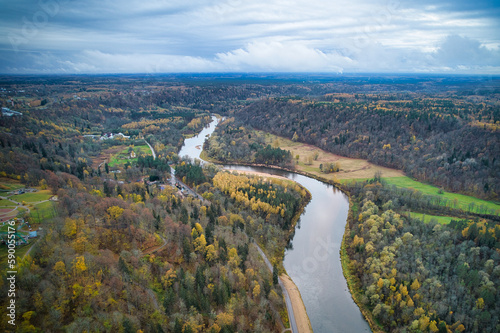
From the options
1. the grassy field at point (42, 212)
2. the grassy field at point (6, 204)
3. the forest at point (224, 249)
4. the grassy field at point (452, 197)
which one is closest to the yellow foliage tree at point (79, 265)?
the forest at point (224, 249)

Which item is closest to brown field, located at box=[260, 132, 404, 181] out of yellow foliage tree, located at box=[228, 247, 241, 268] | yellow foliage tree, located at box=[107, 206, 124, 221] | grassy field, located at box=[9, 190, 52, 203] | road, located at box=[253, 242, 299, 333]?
road, located at box=[253, 242, 299, 333]

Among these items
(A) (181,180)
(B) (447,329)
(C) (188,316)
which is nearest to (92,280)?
(C) (188,316)

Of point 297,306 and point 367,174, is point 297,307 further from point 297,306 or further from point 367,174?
point 367,174

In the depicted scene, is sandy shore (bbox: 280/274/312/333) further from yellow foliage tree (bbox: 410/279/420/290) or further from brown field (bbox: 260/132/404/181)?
brown field (bbox: 260/132/404/181)

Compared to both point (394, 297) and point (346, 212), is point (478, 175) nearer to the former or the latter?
point (346, 212)

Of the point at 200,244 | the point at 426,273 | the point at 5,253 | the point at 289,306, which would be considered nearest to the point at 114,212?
the point at 5,253

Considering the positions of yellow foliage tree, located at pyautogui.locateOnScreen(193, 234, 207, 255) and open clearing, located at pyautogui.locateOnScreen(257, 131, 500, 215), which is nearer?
yellow foliage tree, located at pyautogui.locateOnScreen(193, 234, 207, 255)

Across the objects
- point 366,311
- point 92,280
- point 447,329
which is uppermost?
point 92,280
